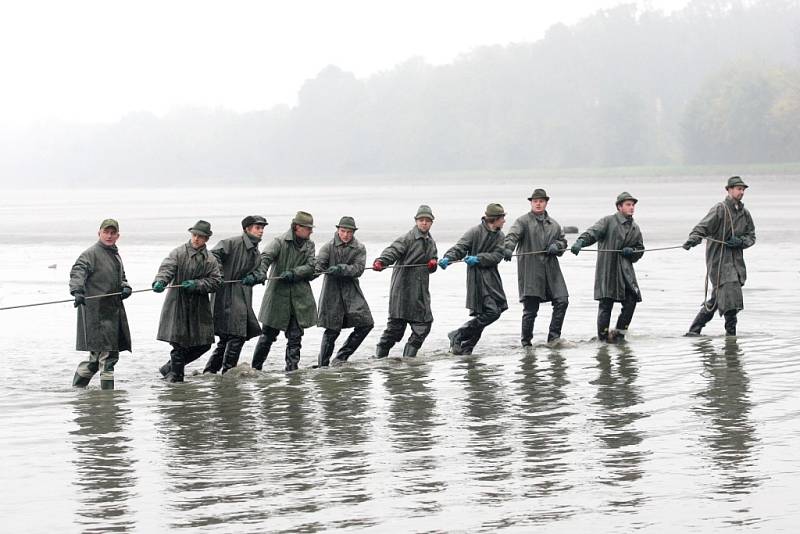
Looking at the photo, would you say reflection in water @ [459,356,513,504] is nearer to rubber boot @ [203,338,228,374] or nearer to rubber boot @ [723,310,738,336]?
rubber boot @ [203,338,228,374]

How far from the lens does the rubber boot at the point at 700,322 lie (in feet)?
54.8

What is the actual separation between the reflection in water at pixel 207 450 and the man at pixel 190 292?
51 cm

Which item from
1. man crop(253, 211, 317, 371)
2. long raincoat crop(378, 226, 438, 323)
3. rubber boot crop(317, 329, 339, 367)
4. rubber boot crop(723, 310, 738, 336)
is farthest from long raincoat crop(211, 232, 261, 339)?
rubber boot crop(723, 310, 738, 336)

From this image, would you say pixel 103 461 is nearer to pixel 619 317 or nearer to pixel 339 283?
pixel 339 283

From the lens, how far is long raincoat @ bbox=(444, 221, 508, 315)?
15.6 m

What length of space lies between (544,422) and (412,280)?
4.31 metres

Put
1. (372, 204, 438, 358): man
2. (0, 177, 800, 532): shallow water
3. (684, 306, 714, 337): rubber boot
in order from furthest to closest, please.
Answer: (684, 306, 714, 337): rubber boot < (372, 204, 438, 358): man < (0, 177, 800, 532): shallow water

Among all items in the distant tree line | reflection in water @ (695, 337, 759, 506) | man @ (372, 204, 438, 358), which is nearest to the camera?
reflection in water @ (695, 337, 759, 506)

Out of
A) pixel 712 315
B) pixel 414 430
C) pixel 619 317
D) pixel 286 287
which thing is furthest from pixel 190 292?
pixel 712 315

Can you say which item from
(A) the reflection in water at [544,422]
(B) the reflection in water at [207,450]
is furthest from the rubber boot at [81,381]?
(A) the reflection in water at [544,422]

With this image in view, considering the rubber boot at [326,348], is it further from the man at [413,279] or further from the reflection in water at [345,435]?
the man at [413,279]

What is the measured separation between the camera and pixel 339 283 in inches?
590

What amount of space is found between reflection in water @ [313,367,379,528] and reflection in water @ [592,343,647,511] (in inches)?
64.5

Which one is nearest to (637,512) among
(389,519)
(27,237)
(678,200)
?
(389,519)
